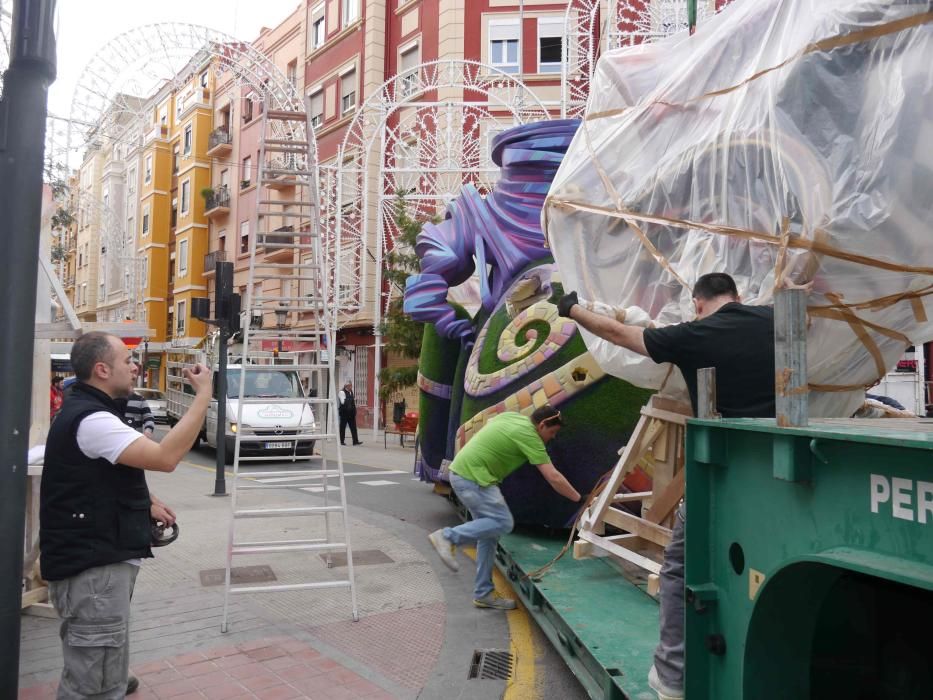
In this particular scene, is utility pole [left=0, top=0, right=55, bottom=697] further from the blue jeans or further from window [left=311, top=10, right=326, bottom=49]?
window [left=311, top=10, right=326, bottom=49]

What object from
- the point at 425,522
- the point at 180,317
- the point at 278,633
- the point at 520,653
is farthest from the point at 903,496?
the point at 180,317

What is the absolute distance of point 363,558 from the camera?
710 centimetres

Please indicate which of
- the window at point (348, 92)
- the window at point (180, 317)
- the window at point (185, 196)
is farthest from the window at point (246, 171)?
the window at point (180, 317)

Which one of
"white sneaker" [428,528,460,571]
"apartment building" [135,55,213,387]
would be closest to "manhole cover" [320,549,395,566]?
"white sneaker" [428,528,460,571]

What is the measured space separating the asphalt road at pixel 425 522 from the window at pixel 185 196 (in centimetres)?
2241

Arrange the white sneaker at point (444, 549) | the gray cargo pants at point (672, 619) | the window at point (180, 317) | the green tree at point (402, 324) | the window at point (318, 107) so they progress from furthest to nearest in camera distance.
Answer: the window at point (180, 317), the window at point (318, 107), the green tree at point (402, 324), the white sneaker at point (444, 549), the gray cargo pants at point (672, 619)

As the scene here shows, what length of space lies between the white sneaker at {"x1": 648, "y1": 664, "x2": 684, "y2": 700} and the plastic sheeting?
1.59m

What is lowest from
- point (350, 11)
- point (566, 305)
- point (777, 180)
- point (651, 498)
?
point (651, 498)

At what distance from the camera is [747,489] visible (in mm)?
2277

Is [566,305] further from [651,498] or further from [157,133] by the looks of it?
[157,133]

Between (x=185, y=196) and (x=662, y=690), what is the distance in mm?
39111

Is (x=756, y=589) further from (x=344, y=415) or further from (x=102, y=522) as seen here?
(x=344, y=415)

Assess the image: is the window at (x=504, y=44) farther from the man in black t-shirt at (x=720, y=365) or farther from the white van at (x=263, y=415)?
the man in black t-shirt at (x=720, y=365)

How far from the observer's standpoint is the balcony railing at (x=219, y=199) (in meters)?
34.7
